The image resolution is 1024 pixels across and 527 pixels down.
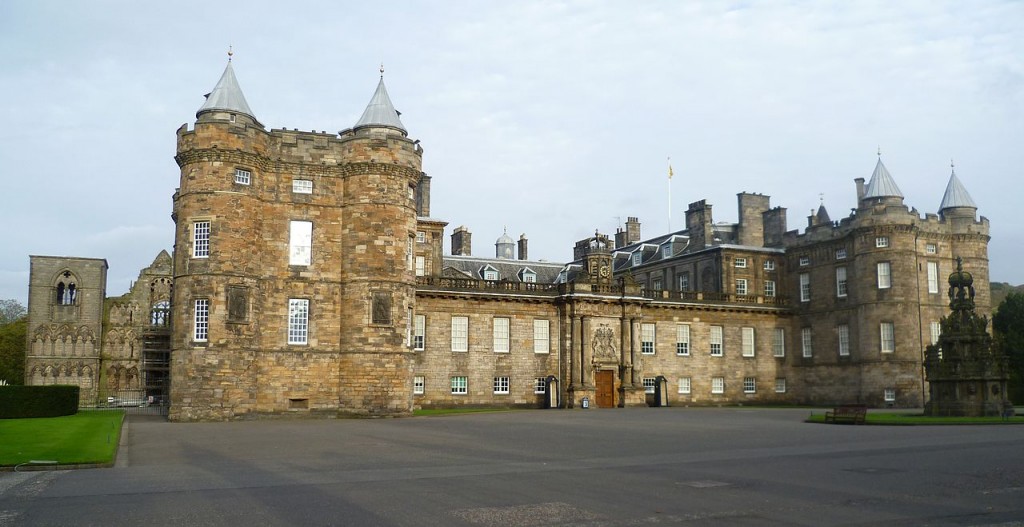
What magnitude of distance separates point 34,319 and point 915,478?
65009 mm

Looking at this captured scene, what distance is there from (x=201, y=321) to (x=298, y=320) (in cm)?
447

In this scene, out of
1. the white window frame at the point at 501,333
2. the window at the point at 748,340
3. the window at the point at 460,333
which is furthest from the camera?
the window at the point at 748,340

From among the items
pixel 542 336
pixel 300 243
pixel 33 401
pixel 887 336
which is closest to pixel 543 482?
pixel 300 243

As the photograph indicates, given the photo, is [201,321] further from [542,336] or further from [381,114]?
→ [542,336]

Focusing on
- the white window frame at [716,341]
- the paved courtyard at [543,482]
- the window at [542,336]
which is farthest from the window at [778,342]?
the paved courtyard at [543,482]

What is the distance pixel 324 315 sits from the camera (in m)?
39.1

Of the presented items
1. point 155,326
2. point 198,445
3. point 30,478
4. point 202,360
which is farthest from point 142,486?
point 155,326

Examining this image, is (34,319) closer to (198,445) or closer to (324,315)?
(324,315)

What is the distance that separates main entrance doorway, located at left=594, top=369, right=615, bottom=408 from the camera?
168 feet

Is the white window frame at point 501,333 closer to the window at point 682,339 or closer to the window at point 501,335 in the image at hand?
the window at point 501,335

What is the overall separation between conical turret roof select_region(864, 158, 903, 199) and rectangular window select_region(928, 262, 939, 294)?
502 centimetres

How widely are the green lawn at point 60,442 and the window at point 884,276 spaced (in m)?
43.1

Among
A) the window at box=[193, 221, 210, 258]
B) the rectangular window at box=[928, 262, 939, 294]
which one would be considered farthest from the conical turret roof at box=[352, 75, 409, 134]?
the rectangular window at box=[928, 262, 939, 294]

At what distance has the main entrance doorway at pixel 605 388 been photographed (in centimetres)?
5119
